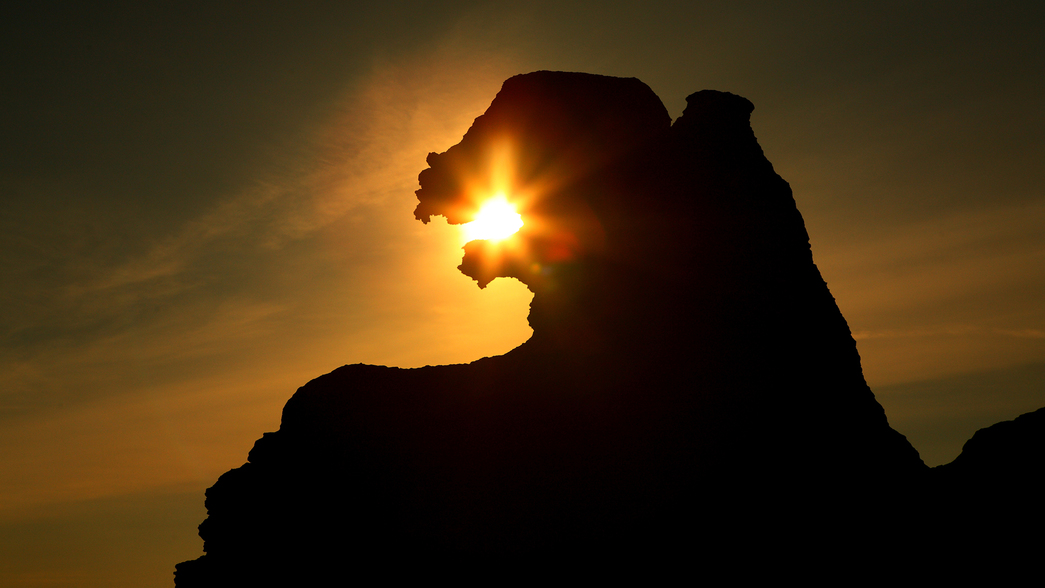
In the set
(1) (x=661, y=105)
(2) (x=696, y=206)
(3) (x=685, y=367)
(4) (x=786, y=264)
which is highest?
(1) (x=661, y=105)

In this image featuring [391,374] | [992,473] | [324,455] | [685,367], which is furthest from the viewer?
[992,473]

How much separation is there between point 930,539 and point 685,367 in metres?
6.42

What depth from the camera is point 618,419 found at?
14555 millimetres

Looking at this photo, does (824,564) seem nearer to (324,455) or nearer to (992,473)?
(992,473)

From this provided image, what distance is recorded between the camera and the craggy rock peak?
1396 cm

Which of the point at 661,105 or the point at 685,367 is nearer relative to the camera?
the point at 685,367

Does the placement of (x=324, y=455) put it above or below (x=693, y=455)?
above

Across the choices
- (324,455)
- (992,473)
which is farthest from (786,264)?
(324,455)

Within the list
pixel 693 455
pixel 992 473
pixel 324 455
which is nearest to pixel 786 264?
pixel 693 455

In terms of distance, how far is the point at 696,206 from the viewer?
16.2 meters

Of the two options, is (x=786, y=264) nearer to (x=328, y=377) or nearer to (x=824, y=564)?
(x=824, y=564)

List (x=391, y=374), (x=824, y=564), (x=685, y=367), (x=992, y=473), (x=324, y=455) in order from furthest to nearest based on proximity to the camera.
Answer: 1. (x=992, y=473)
2. (x=391, y=374)
3. (x=324, y=455)
4. (x=685, y=367)
5. (x=824, y=564)

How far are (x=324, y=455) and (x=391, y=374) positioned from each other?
2.36 meters

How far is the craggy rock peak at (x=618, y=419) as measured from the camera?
13961mm
